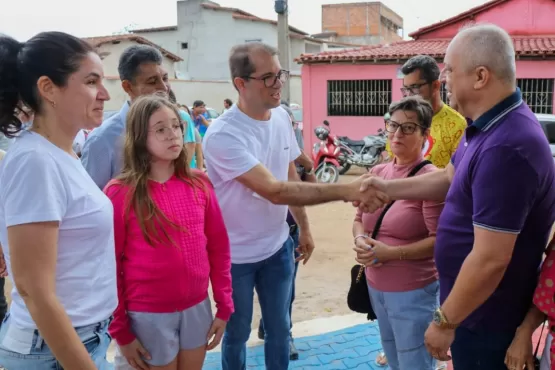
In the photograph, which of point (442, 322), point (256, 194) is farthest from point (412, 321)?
point (256, 194)

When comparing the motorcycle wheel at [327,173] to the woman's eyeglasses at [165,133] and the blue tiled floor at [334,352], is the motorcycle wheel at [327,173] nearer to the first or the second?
the blue tiled floor at [334,352]

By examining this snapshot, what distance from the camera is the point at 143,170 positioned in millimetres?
2152

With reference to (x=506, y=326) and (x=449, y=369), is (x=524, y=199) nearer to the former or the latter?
(x=506, y=326)

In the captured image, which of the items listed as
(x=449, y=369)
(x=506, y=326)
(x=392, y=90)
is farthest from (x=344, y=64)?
(x=506, y=326)

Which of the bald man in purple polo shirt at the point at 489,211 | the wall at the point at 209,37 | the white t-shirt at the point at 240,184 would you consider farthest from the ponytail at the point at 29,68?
the wall at the point at 209,37

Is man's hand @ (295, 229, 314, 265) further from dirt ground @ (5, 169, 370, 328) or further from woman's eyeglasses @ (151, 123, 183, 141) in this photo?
woman's eyeglasses @ (151, 123, 183, 141)

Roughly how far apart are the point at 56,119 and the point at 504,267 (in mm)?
1551

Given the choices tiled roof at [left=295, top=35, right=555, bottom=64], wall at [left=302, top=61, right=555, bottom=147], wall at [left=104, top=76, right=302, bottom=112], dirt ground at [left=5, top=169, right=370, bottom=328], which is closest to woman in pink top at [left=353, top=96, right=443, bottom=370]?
dirt ground at [left=5, top=169, right=370, bottom=328]

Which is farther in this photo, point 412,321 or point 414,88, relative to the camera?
point 414,88

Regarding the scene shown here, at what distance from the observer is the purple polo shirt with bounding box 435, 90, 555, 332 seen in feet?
5.10

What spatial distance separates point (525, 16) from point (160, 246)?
1757 centimetres

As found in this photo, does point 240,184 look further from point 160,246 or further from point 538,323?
point 538,323

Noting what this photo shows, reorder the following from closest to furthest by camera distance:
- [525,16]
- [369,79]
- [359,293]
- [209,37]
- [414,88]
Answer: [359,293], [414,88], [369,79], [525,16], [209,37]

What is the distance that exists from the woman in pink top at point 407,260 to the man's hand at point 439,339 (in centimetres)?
40
